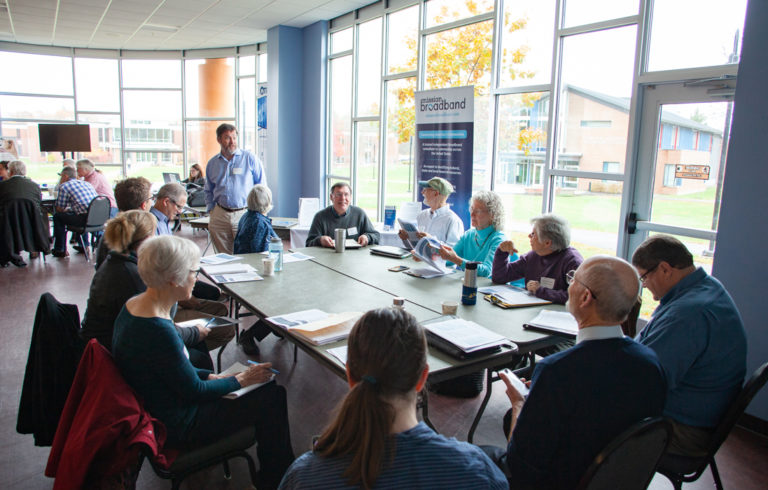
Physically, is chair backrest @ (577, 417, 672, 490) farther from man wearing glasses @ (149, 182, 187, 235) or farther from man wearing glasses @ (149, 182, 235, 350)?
man wearing glasses @ (149, 182, 187, 235)

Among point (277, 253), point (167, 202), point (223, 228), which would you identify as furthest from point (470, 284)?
point (223, 228)

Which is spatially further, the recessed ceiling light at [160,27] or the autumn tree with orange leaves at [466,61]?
the recessed ceiling light at [160,27]

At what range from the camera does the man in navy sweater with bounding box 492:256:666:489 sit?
1.42 meters

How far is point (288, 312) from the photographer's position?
101 inches

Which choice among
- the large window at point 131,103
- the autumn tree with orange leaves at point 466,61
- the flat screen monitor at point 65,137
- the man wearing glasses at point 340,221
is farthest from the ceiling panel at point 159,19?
the man wearing glasses at point 340,221

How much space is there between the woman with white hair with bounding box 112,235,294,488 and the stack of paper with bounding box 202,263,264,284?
1148 millimetres

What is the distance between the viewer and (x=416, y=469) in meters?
0.99

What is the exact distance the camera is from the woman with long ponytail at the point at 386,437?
98 cm

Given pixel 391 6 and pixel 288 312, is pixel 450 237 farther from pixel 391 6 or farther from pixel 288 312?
pixel 391 6

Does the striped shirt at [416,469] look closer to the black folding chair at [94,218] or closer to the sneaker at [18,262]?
the black folding chair at [94,218]

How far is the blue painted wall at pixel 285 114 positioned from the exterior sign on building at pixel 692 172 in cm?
Result: 643

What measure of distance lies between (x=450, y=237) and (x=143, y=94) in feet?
31.6

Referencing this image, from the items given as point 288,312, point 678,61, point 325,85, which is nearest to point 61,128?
point 325,85

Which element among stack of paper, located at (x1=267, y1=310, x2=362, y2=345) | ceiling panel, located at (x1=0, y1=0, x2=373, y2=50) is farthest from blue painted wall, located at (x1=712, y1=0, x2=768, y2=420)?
ceiling panel, located at (x1=0, y1=0, x2=373, y2=50)
